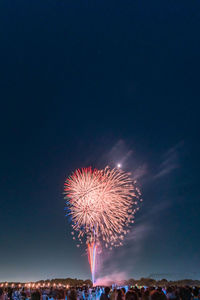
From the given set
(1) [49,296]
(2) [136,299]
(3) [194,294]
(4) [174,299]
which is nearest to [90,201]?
(1) [49,296]

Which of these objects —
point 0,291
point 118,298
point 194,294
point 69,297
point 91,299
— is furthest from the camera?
point 91,299

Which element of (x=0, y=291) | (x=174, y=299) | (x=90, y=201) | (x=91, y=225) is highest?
(x=90, y=201)

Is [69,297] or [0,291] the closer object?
[0,291]

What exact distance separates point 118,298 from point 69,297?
5.58 m

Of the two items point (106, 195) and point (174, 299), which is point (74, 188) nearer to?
point (106, 195)

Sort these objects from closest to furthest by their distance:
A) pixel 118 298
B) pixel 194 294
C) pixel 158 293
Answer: pixel 158 293 < pixel 118 298 < pixel 194 294

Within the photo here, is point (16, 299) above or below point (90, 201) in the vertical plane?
below

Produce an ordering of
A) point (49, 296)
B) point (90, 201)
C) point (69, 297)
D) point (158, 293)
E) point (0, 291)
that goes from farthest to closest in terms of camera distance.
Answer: point (90, 201)
point (49, 296)
point (69, 297)
point (0, 291)
point (158, 293)

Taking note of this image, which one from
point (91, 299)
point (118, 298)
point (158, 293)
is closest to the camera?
point (158, 293)

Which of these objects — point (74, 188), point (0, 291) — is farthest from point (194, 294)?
point (74, 188)

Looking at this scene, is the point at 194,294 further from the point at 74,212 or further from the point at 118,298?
the point at 74,212

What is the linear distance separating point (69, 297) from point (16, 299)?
9.82 m

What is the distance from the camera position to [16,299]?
23.2 meters

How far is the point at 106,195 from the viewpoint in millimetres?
34062
